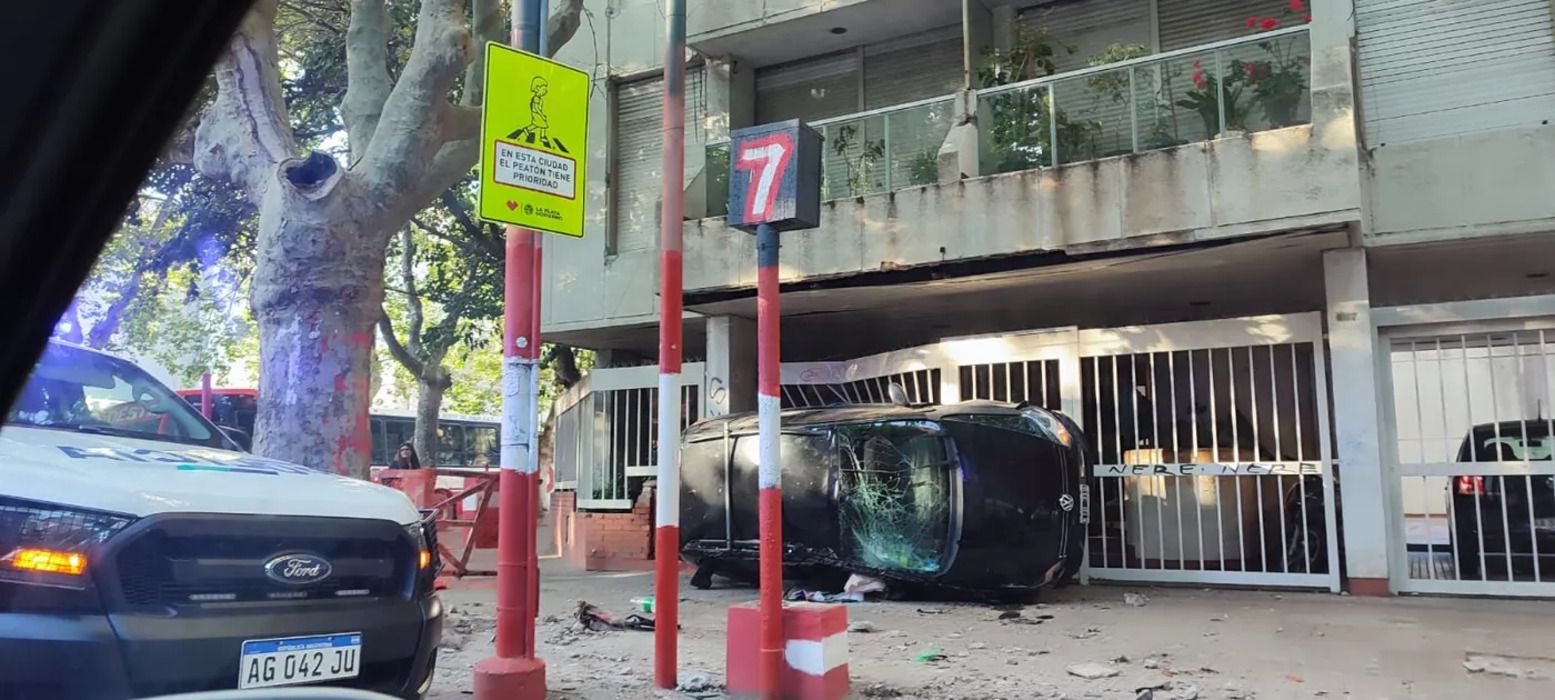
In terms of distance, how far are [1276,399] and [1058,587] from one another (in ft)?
9.78

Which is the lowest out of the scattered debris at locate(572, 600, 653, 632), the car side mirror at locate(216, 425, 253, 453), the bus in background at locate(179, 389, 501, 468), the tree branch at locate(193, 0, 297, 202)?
the scattered debris at locate(572, 600, 653, 632)

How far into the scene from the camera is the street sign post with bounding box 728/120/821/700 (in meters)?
5.43

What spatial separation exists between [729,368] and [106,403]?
8.06 metres

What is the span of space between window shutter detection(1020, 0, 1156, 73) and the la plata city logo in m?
7.47

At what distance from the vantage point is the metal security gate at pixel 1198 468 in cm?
928

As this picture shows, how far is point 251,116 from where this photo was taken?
8039 mm

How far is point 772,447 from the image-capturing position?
5527mm

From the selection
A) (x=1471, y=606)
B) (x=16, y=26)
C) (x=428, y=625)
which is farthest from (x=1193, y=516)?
(x=16, y=26)

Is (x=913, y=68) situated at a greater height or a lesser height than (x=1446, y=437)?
greater

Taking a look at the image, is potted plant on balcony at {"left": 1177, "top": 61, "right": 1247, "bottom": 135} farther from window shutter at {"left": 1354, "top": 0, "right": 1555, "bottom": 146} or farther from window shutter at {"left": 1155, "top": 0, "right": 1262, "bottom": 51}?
window shutter at {"left": 1155, "top": 0, "right": 1262, "bottom": 51}

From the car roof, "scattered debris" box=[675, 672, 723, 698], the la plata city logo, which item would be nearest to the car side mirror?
the la plata city logo

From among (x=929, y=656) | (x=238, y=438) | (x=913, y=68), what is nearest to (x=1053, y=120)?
(x=913, y=68)

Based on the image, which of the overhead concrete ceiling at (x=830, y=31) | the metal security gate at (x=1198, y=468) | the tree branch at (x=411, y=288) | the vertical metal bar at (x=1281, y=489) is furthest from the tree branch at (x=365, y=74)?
the tree branch at (x=411, y=288)

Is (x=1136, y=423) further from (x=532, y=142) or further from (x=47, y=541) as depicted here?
(x=47, y=541)
